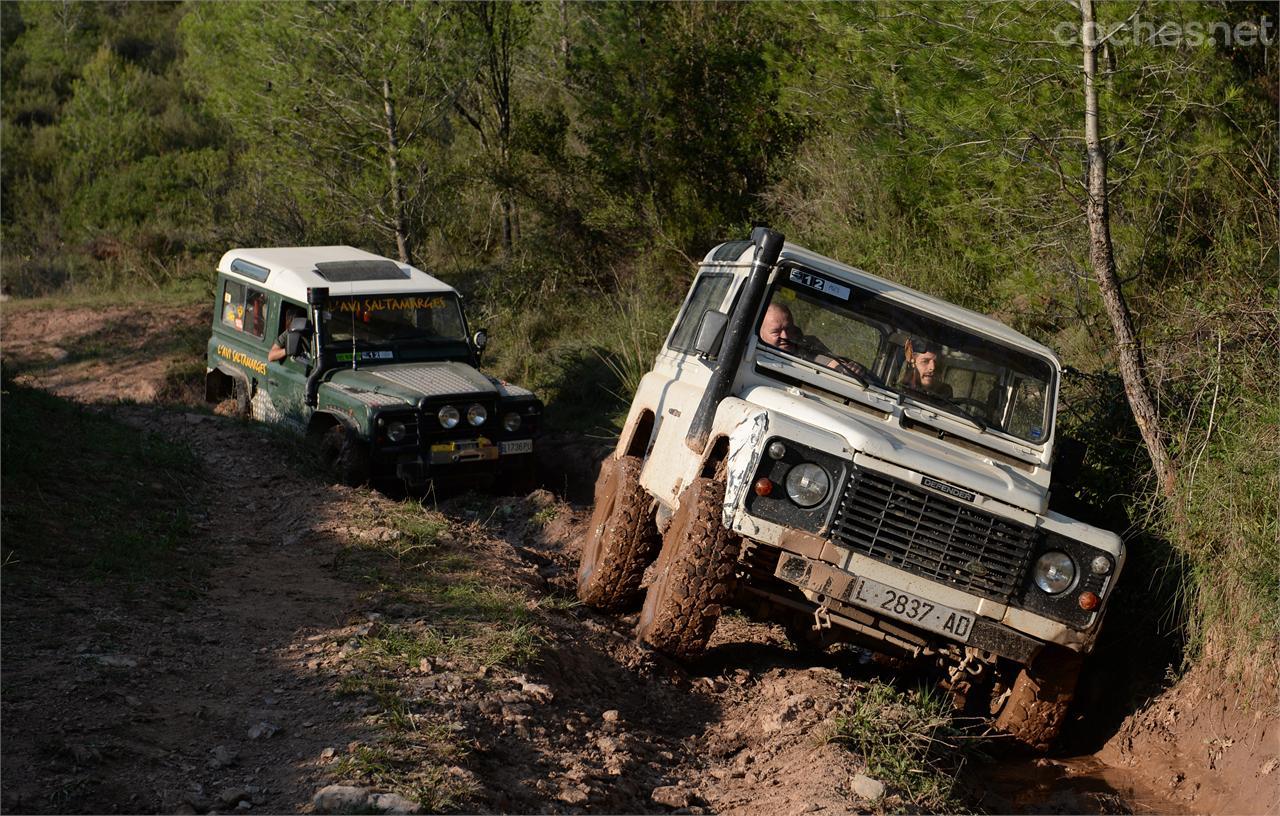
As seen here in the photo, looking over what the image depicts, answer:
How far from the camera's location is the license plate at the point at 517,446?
9062mm

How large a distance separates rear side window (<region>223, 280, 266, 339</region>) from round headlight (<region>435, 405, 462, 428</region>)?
233cm

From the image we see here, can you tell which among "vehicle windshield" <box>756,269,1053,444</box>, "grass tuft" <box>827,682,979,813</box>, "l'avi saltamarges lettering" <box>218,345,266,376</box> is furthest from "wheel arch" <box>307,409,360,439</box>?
"grass tuft" <box>827,682,979,813</box>

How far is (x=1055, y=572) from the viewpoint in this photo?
5.04m

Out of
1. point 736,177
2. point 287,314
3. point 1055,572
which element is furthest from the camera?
point 736,177

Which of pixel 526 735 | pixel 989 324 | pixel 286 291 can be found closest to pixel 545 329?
pixel 286 291

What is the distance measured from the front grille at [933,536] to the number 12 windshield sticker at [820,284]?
1.37 m

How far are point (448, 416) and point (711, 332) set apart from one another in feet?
11.7

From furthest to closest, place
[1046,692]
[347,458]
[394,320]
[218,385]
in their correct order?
1. [218,385]
2. [394,320]
3. [347,458]
4. [1046,692]

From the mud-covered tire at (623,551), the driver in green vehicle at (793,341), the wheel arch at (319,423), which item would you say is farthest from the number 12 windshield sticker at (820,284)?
the wheel arch at (319,423)

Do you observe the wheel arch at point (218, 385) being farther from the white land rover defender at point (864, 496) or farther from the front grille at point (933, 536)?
the front grille at point (933, 536)

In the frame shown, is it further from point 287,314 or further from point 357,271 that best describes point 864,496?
point 287,314

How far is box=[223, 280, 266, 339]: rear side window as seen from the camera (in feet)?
33.6

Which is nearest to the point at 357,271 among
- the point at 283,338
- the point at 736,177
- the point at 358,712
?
the point at 283,338

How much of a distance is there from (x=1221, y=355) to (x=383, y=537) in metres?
4.80
